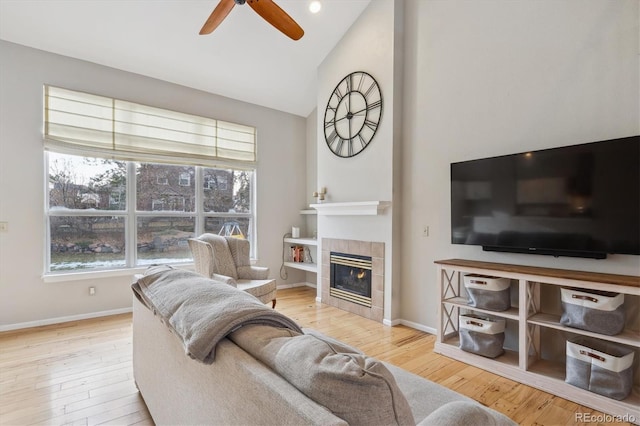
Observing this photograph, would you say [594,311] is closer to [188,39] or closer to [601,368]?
[601,368]

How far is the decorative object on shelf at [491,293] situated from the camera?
244 centimetres

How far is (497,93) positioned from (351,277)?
8.12ft

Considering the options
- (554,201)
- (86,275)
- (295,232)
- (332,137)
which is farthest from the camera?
(295,232)

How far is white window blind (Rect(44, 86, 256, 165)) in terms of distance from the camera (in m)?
3.46

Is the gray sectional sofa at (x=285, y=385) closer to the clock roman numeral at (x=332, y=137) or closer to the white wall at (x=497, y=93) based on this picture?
the white wall at (x=497, y=93)

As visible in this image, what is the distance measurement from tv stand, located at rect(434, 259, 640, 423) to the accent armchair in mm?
1785

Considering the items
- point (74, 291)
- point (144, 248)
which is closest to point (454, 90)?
point (144, 248)

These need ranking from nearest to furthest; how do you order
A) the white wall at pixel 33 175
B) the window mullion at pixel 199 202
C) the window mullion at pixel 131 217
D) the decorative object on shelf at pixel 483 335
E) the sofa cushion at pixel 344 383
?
the sofa cushion at pixel 344 383 < the decorative object on shelf at pixel 483 335 < the white wall at pixel 33 175 < the window mullion at pixel 131 217 < the window mullion at pixel 199 202

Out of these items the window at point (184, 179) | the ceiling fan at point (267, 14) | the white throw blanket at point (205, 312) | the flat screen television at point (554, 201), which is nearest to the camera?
the white throw blanket at point (205, 312)

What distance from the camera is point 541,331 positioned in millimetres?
2516

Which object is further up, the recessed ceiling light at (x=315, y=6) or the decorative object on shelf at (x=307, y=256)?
the recessed ceiling light at (x=315, y=6)

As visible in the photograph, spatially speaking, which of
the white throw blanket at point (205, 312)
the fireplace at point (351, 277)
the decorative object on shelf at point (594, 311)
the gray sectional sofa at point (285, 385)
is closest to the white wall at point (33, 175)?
the fireplace at point (351, 277)

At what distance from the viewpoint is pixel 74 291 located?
3570 mm

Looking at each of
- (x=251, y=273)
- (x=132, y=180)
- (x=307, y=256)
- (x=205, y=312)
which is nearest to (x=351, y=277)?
(x=251, y=273)
